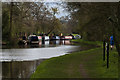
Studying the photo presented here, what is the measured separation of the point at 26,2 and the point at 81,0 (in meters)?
35.9

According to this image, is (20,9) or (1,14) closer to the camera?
(1,14)

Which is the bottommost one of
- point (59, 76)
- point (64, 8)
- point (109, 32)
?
point (59, 76)

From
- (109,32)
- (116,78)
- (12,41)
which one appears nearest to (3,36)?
(12,41)

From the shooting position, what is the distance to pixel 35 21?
6172 cm

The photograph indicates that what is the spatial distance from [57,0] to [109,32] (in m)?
4.15

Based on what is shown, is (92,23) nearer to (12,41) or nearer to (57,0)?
(57,0)

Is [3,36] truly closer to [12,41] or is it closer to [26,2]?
[12,41]

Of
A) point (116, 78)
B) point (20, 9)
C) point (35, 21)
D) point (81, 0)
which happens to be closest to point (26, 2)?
point (20, 9)

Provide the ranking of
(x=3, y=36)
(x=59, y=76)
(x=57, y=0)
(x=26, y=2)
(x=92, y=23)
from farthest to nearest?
1. (x=26, y=2)
2. (x=3, y=36)
3. (x=57, y=0)
4. (x=59, y=76)
5. (x=92, y=23)

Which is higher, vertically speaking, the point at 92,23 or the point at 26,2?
the point at 26,2

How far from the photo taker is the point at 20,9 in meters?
48.2

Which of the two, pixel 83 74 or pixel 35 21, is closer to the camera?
pixel 83 74

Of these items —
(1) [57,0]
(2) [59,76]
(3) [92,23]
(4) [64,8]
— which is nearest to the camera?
(3) [92,23]

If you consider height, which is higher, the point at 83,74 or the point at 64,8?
the point at 64,8
